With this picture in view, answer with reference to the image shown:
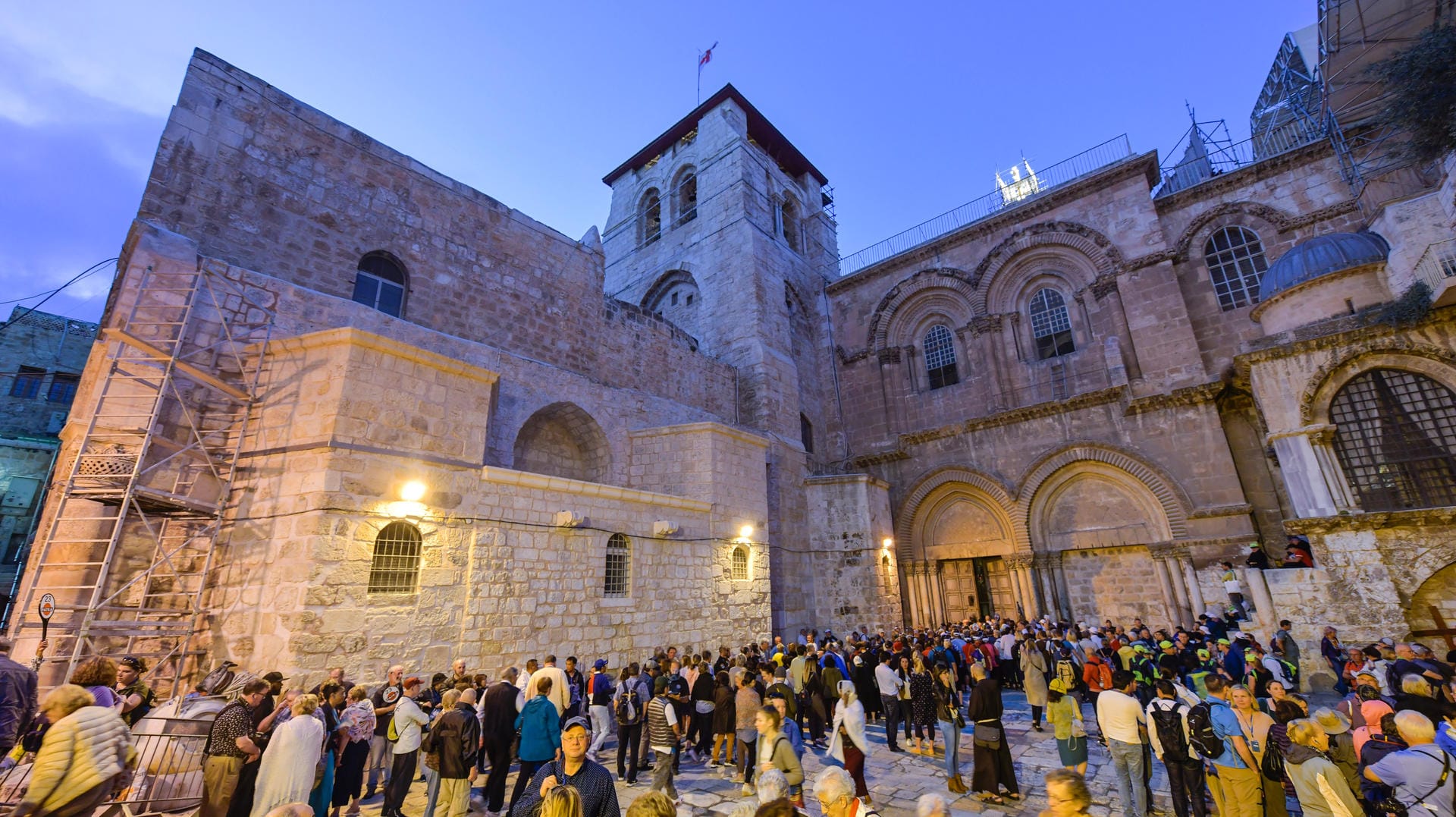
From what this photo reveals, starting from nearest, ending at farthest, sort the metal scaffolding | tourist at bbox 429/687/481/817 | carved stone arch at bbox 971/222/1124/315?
tourist at bbox 429/687/481/817 → the metal scaffolding → carved stone arch at bbox 971/222/1124/315

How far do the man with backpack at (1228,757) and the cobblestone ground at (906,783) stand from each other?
0.97 m

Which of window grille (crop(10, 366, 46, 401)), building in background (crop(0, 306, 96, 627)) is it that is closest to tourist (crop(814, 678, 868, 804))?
building in background (crop(0, 306, 96, 627))

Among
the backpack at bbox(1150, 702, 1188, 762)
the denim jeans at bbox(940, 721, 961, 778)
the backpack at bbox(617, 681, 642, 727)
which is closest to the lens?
the backpack at bbox(1150, 702, 1188, 762)

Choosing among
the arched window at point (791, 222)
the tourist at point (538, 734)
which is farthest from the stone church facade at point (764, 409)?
the tourist at point (538, 734)

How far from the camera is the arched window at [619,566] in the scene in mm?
10117

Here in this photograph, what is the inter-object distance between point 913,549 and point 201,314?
16131mm

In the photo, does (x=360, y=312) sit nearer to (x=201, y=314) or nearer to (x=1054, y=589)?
(x=201, y=314)

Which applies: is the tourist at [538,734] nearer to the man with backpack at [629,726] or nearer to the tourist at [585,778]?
the man with backpack at [629,726]

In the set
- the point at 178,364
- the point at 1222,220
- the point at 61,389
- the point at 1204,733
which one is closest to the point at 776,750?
the point at 1204,733

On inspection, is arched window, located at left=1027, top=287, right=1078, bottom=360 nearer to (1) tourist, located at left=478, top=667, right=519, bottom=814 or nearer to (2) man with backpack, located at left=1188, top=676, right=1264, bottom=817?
(2) man with backpack, located at left=1188, top=676, right=1264, bottom=817

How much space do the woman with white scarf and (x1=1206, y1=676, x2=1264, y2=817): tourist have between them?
106 inches

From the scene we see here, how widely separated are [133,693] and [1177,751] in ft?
29.0

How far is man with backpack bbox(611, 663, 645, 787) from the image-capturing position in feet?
21.4

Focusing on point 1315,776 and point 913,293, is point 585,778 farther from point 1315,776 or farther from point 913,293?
→ point 913,293
